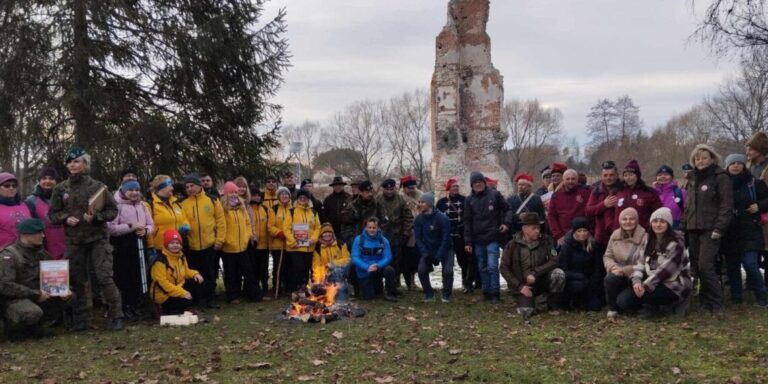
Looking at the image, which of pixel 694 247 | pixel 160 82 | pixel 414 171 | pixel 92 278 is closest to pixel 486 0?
pixel 160 82

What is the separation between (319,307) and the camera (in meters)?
8.37

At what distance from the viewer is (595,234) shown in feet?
28.8

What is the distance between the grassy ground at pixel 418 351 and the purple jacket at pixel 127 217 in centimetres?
130

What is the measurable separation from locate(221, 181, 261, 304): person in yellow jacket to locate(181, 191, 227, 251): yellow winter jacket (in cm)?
19

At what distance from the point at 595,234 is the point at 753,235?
1.96 meters

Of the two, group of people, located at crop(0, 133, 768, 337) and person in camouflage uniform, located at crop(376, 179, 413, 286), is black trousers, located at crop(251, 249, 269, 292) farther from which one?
person in camouflage uniform, located at crop(376, 179, 413, 286)

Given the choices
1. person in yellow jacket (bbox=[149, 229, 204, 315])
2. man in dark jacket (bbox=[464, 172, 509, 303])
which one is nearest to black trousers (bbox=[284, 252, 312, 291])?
person in yellow jacket (bbox=[149, 229, 204, 315])

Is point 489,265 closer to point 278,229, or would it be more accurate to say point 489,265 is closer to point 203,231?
point 278,229

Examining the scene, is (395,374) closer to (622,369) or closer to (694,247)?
(622,369)

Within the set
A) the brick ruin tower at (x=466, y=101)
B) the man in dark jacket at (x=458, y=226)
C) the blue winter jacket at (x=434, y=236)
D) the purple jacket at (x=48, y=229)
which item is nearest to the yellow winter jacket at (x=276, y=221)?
the blue winter jacket at (x=434, y=236)

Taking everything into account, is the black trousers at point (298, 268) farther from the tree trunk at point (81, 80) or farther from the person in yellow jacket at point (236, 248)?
the tree trunk at point (81, 80)

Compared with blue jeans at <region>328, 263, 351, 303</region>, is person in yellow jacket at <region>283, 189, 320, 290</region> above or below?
above

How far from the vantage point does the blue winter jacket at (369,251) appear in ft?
31.8

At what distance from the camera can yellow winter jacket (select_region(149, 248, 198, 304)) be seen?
325 inches
